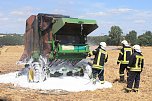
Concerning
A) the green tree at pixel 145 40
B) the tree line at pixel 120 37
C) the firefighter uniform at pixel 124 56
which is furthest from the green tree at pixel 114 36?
the firefighter uniform at pixel 124 56

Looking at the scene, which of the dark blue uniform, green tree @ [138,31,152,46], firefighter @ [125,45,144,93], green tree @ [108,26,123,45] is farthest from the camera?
green tree @ [138,31,152,46]

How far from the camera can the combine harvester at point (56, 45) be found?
1302 cm

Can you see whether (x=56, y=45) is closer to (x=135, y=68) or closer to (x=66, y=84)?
(x=66, y=84)

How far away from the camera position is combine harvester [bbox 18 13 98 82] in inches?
512

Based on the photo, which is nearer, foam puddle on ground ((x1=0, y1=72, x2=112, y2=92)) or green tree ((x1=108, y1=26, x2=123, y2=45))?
foam puddle on ground ((x1=0, y1=72, x2=112, y2=92))

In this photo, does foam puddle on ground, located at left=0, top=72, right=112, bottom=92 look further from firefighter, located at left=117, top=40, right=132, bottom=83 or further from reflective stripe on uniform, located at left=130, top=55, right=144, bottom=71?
firefighter, located at left=117, top=40, right=132, bottom=83

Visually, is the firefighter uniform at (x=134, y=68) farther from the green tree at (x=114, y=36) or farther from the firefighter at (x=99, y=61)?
the green tree at (x=114, y=36)

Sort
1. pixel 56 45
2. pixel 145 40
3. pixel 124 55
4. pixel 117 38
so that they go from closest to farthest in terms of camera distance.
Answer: pixel 56 45, pixel 124 55, pixel 117 38, pixel 145 40

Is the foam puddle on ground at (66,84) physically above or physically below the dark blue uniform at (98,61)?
below

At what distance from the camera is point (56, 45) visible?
13070 millimetres

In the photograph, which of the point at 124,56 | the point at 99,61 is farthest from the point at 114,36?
the point at 99,61

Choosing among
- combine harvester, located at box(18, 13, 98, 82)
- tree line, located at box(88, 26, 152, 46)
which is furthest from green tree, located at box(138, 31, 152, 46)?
combine harvester, located at box(18, 13, 98, 82)

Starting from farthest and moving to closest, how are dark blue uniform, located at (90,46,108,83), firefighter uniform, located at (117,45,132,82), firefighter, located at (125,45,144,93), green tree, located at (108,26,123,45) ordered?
1. green tree, located at (108,26,123,45)
2. firefighter uniform, located at (117,45,132,82)
3. dark blue uniform, located at (90,46,108,83)
4. firefighter, located at (125,45,144,93)

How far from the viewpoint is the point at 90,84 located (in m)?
12.9
